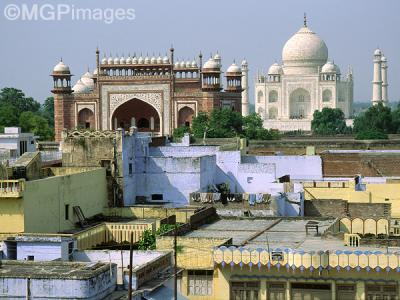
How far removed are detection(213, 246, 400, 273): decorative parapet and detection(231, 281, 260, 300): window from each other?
0.99ft

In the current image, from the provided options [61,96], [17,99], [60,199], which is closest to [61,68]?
[61,96]

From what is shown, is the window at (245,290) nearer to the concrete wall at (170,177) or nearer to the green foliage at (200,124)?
the concrete wall at (170,177)

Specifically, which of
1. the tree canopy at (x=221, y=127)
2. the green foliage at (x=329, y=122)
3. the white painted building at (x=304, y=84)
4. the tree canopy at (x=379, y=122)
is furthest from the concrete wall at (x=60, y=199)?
the white painted building at (x=304, y=84)

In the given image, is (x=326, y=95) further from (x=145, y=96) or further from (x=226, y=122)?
(x=226, y=122)

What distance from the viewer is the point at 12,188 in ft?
52.3

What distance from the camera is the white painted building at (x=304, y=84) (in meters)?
69.4

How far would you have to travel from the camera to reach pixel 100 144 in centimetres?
2084

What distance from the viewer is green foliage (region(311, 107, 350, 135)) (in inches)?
2479

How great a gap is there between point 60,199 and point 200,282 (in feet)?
16.2

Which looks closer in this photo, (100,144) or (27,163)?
(27,163)

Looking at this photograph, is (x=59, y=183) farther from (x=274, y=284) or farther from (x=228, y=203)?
(x=274, y=284)

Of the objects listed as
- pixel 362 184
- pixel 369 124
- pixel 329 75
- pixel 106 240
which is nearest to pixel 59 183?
pixel 106 240

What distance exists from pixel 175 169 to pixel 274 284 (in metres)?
9.07

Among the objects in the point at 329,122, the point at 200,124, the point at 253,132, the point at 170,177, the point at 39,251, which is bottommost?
the point at 39,251
